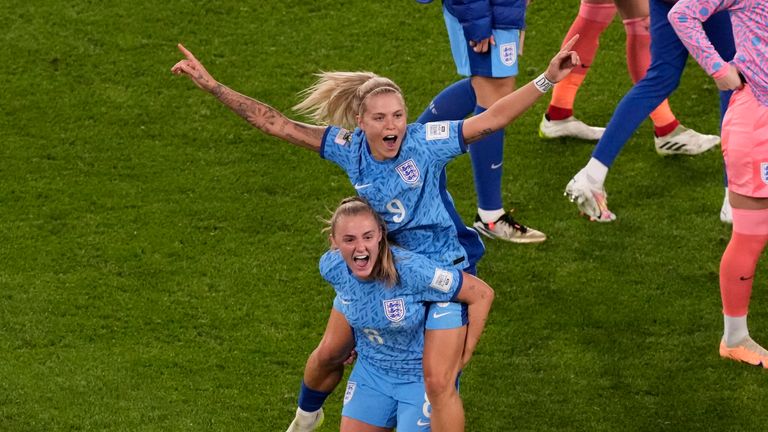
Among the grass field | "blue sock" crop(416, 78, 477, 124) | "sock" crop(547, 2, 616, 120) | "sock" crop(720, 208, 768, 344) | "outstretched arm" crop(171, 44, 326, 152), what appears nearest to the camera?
"outstretched arm" crop(171, 44, 326, 152)

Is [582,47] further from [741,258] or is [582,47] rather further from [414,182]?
[414,182]

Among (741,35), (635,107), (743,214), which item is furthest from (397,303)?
(635,107)

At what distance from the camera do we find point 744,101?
243 inches

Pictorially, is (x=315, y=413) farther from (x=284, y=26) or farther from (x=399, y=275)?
(x=284, y=26)

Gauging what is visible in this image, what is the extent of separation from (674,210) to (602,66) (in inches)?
65.0

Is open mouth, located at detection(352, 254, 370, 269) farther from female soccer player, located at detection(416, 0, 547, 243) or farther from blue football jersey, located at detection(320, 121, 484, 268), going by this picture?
female soccer player, located at detection(416, 0, 547, 243)

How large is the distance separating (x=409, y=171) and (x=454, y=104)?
195 centimetres

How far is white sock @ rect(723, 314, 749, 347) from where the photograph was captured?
21.2ft

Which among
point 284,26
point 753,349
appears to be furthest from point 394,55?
point 753,349

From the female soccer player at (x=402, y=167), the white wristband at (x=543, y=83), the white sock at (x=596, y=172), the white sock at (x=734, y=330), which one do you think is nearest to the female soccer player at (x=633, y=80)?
the white sock at (x=596, y=172)

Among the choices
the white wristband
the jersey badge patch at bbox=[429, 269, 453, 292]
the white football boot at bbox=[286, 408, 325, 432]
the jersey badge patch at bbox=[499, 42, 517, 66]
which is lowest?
the white football boot at bbox=[286, 408, 325, 432]

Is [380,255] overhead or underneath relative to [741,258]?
overhead

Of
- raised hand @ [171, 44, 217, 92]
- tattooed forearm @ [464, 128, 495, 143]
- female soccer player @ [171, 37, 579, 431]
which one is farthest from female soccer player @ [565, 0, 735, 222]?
raised hand @ [171, 44, 217, 92]

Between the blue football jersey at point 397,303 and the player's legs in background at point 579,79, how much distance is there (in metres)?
3.11
